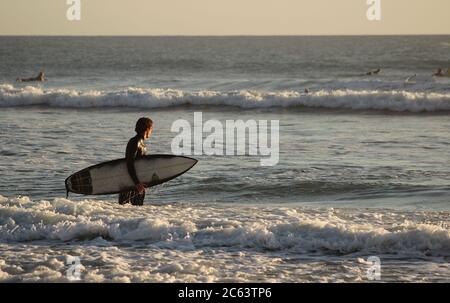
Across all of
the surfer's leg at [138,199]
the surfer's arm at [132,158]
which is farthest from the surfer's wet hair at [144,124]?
the surfer's leg at [138,199]

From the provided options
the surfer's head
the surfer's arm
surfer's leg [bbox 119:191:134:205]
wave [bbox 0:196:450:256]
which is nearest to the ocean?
wave [bbox 0:196:450:256]

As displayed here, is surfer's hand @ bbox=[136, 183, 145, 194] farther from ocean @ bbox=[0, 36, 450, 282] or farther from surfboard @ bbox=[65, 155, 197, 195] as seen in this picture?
surfboard @ bbox=[65, 155, 197, 195]

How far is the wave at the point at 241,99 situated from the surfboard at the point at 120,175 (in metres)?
18.0

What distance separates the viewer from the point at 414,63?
211 feet

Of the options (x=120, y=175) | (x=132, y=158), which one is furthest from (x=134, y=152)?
(x=120, y=175)

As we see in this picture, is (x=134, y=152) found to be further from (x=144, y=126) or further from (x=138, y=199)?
(x=138, y=199)

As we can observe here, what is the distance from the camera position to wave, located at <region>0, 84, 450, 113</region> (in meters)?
30.6

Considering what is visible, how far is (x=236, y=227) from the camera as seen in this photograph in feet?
37.4

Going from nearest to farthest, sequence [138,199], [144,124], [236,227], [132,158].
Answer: [236,227] < [144,124] < [132,158] < [138,199]

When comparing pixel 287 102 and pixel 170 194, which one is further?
pixel 287 102

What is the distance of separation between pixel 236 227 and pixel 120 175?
8.01 ft
